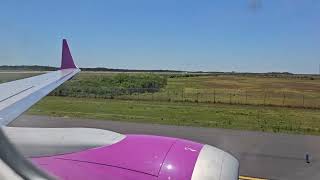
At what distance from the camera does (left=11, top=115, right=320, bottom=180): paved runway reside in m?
10.7

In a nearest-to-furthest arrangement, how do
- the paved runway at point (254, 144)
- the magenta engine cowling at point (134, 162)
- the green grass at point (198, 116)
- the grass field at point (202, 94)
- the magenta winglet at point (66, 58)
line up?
the magenta engine cowling at point (134, 162), the paved runway at point (254, 144), the magenta winglet at point (66, 58), the green grass at point (198, 116), the grass field at point (202, 94)

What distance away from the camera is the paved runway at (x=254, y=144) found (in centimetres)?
1073

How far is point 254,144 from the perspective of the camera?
48.0 feet

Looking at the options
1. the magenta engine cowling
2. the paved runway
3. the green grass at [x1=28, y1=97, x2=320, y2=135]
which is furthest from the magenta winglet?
the green grass at [x1=28, y1=97, x2=320, y2=135]

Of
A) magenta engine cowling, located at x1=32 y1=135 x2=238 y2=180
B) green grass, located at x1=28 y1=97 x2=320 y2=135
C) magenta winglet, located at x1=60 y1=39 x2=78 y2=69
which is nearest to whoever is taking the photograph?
magenta engine cowling, located at x1=32 y1=135 x2=238 y2=180

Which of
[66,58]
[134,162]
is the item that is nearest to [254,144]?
[66,58]

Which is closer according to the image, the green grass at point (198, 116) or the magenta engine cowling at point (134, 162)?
the magenta engine cowling at point (134, 162)

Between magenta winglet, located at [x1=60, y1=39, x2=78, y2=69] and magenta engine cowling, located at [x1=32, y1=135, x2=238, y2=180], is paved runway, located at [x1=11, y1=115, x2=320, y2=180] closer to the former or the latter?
magenta winglet, located at [x1=60, y1=39, x2=78, y2=69]

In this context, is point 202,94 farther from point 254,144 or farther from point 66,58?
point 66,58

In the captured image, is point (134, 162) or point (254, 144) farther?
point (254, 144)

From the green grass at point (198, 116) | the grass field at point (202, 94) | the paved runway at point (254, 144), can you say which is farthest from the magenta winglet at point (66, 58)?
the green grass at point (198, 116)

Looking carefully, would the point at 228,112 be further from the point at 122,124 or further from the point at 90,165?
the point at 90,165

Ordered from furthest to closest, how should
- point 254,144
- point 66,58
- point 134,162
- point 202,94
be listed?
point 202,94 < point 254,144 < point 66,58 < point 134,162

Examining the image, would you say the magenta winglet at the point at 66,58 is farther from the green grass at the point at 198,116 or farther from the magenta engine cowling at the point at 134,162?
the green grass at the point at 198,116
